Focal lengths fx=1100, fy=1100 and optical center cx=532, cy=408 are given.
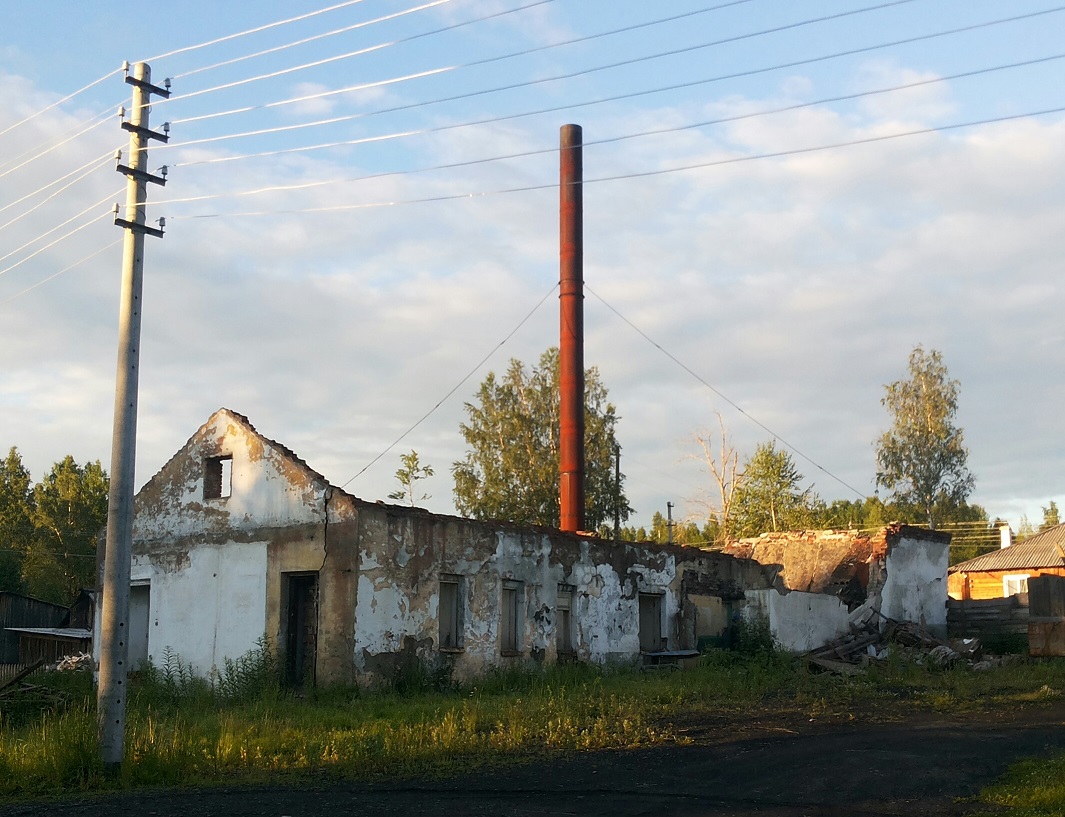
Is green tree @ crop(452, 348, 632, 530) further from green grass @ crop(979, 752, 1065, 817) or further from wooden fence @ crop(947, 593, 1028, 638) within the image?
green grass @ crop(979, 752, 1065, 817)

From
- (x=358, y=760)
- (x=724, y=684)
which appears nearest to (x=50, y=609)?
(x=724, y=684)

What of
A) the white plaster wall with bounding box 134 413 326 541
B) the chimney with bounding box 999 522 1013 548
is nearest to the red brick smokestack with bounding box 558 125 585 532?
the white plaster wall with bounding box 134 413 326 541

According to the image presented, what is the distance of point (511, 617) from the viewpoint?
22.7 m

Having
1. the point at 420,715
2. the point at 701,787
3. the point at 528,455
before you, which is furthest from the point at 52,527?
the point at 701,787

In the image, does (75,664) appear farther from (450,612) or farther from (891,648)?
(891,648)

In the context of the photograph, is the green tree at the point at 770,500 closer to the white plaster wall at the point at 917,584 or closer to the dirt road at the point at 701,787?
the white plaster wall at the point at 917,584

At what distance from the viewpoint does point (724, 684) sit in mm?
19219

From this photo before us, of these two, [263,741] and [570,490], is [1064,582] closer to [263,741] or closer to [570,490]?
[570,490]

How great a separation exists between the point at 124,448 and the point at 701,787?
7307 mm

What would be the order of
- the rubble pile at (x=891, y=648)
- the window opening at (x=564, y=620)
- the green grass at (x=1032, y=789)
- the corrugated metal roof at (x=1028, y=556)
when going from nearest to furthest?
1. the green grass at (x=1032, y=789)
2. the rubble pile at (x=891, y=648)
3. the window opening at (x=564, y=620)
4. the corrugated metal roof at (x=1028, y=556)

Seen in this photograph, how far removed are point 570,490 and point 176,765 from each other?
1823 cm

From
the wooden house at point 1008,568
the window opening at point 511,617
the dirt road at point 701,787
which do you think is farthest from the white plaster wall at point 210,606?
the wooden house at point 1008,568

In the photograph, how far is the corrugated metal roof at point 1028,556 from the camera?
4222 cm

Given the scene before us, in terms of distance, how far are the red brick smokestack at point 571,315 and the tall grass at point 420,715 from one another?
24.9 feet
